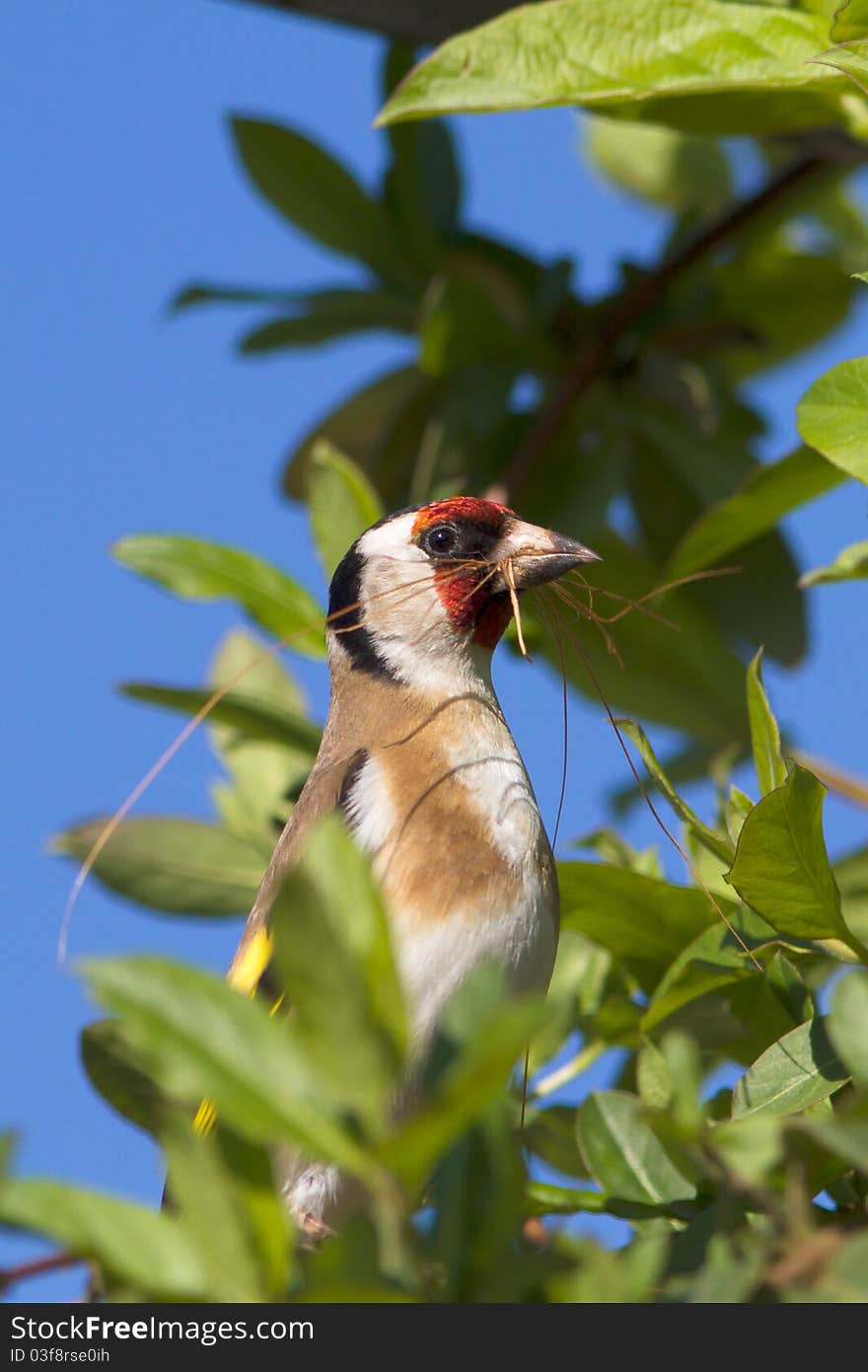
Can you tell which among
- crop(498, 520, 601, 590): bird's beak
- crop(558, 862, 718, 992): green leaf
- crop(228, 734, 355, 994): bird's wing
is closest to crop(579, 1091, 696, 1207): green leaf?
crop(558, 862, 718, 992): green leaf

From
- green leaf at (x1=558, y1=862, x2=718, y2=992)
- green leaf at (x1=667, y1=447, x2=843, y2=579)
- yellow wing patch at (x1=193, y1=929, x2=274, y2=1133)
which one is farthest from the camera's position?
green leaf at (x1=667, y1=447, x2=843, y2=579)

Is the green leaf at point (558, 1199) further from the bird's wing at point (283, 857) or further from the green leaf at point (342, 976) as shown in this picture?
the green leaf at point (342, 976)

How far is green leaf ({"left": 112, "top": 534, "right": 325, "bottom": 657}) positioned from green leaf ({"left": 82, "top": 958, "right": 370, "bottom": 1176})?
6.75ft

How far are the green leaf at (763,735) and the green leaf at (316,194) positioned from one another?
2274 mm

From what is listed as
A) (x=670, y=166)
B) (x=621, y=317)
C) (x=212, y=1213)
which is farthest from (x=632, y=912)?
(x=670, y=166)

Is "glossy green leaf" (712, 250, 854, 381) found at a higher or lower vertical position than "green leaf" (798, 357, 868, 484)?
higher

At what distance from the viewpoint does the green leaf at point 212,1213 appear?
3.74 feet

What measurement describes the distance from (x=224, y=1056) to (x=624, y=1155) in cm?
102

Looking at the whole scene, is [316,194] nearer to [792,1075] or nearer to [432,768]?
[432,768]

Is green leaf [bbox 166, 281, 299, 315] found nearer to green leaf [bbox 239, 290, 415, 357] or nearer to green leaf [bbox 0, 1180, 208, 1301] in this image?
green leaf [bbox 239, 290, 415, 357]

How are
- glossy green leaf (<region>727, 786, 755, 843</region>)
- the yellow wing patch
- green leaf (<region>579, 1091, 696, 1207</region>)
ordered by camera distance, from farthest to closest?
the yellow wing patch, glossy green leaf (<region>727, 786, 755, 843</region>), green leaf (<region>579, 1091, 696, 1207</region>)

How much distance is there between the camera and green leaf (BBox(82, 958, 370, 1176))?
1.13 metres

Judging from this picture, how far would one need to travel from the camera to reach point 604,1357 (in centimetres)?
127

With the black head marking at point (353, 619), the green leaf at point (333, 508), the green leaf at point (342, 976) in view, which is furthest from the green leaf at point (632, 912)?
the green leaf at point (342, 976)
